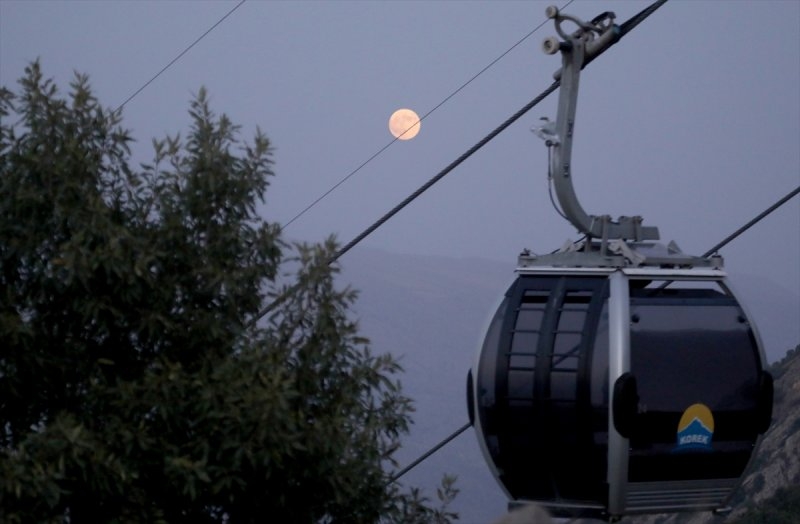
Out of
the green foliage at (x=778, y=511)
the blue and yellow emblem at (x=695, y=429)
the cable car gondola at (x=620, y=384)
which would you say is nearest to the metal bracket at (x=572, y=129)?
the cable car gondola at (x=620, y=384)

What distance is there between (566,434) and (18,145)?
3358mm

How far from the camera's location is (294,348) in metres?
6.48

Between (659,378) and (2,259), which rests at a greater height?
(2,259)

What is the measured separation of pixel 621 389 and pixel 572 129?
2004 mm

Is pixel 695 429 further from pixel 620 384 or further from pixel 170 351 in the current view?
pixel 170 351

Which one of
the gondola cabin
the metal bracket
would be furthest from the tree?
the metal bracket

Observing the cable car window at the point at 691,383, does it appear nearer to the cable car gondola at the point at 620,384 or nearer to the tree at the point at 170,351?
the cable car gondola at the point at 620,384

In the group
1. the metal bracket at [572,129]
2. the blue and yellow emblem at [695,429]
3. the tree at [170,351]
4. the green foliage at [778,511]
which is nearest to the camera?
the tree at [170,351]

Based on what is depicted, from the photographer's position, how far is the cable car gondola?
21.8 ft

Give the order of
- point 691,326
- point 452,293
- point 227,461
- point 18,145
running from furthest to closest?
1. point 452,293
2. point 691,326
3. point 18,145
4. point 227,461

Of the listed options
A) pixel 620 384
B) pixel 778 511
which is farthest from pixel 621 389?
pixel 778 511

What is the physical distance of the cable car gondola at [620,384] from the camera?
664cm

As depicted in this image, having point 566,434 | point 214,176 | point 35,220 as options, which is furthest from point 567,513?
point 35,220

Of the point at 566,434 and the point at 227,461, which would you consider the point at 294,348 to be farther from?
the point at 566,434
